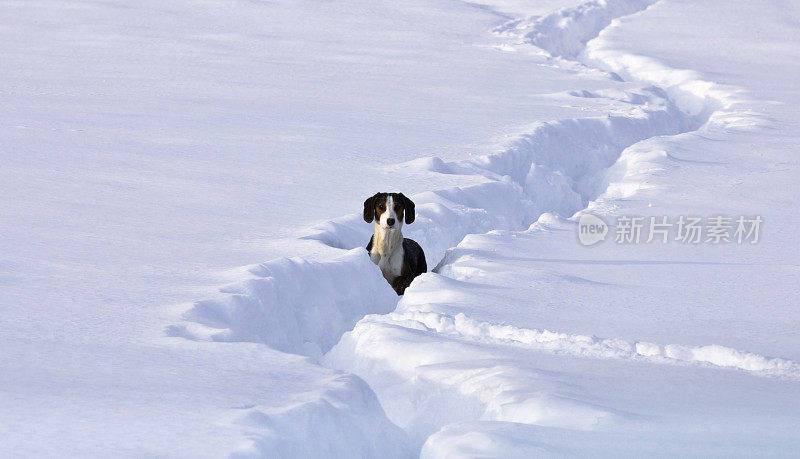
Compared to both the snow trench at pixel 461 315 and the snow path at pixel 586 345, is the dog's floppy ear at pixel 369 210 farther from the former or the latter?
the snow path at pixel 586 345

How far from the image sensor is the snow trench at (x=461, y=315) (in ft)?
13.7

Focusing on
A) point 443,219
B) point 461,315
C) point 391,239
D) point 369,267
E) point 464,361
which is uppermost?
point 443,219

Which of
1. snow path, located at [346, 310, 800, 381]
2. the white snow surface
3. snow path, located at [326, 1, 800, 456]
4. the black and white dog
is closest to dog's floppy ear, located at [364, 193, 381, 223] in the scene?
the black and white dog

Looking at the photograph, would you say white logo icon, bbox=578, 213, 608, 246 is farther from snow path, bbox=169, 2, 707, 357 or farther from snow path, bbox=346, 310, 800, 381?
snow path, bbox=346, 310, 800, 381

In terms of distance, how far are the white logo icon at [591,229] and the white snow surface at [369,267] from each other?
0.10 m

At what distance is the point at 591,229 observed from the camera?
7.54 meters

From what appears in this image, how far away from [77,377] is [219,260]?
2.17 meters

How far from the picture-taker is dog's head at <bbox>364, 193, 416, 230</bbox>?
22.5 ft

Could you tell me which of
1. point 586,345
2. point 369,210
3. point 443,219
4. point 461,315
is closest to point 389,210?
point 369,210

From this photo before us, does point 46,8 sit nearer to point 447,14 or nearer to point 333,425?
point 447,14

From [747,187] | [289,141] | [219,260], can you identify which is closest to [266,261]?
[219,260]

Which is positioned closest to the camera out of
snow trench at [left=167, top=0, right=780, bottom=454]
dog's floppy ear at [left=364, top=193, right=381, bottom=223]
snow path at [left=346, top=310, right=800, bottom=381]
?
snow trench at [left=167, top=0, right=780, bottom=454]

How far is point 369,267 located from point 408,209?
92 centimetres

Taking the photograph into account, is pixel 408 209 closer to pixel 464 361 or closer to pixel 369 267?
pixel 369 267
